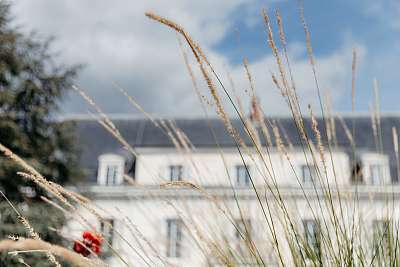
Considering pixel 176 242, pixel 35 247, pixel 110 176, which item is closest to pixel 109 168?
pixel 110 176

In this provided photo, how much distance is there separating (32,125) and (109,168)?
20.3 ft

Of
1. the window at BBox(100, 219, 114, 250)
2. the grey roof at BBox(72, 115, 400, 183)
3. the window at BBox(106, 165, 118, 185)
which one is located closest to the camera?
the window at BBox(100, 219, 114, 250)

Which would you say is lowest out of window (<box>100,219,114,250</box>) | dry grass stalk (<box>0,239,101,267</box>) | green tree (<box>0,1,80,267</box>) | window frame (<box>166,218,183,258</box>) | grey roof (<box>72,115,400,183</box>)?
dry grass stalk (<box>0,239,101,267</box>)

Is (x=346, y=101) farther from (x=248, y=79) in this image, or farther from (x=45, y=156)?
(x=45, y=156)

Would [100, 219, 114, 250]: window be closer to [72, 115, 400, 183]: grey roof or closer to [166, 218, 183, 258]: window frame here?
[166, 218, 183, 258]: window frame

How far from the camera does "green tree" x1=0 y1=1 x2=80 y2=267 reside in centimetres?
850

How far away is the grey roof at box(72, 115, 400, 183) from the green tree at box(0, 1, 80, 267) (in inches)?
213

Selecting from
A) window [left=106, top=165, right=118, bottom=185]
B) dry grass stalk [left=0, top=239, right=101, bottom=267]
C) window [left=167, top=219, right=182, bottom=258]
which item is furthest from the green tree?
dry grass stalk [left=0, top=239, right=101, bottom=267]

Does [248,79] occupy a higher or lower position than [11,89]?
lower

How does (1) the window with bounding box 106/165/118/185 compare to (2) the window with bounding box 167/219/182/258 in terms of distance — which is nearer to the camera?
(2) the window with bounding box 167/219/182/258

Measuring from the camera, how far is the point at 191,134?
640 inches

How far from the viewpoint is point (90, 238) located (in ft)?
6.01

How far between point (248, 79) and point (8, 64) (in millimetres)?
9096

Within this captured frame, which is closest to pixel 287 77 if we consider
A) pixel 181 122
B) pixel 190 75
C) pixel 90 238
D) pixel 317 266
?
pixel 190 75
